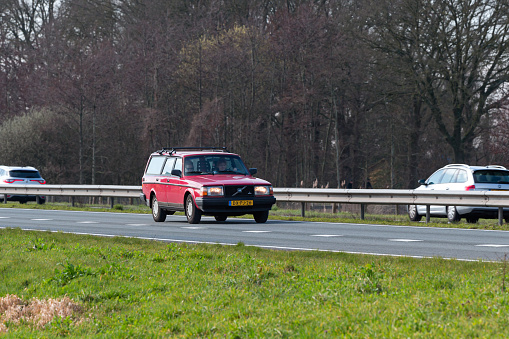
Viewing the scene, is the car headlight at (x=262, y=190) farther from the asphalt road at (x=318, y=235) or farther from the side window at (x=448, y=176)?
the side window at (x=448, y=176)

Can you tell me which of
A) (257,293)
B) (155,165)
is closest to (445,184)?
(155,165)

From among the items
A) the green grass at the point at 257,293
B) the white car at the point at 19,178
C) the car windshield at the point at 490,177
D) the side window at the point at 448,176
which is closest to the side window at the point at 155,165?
the side window at the point at 448,176

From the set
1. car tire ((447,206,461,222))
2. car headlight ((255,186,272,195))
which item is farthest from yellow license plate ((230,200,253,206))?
car tire ((447,206,461,222))

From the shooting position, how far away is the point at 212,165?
2066 cm

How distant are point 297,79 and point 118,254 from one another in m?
39.9

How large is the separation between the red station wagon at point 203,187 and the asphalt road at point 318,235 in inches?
16.7

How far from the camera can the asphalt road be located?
12789mm

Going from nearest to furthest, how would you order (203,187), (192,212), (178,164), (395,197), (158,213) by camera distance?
(203,187)
(192,212)
(178,164)
(158,213)
(395,197)

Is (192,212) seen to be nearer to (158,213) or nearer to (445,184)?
(158,213)

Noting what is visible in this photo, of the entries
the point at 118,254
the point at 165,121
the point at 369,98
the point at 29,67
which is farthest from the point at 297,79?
the point at 118,254

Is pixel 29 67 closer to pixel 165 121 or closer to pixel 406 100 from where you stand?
pixel 165 121

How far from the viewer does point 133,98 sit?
56.0m

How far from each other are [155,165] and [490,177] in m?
9.29

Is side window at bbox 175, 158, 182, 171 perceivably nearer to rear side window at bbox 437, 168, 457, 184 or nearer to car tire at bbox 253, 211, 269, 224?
car tire at bbox 253, 211, 269, 224
